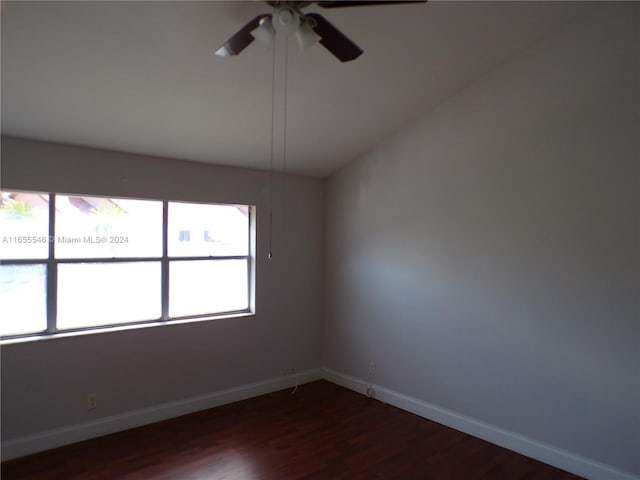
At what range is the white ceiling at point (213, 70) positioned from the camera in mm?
2268

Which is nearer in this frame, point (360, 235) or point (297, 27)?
point (297, 27)

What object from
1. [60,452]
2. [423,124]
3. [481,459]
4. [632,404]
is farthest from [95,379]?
[632,404]

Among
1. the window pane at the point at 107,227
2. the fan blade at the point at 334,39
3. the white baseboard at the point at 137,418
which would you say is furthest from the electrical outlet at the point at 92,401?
the fan blade at the point at 334,39

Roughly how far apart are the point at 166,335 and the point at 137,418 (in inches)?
29.1

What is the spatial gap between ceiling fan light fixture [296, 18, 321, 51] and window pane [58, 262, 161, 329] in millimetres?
2601

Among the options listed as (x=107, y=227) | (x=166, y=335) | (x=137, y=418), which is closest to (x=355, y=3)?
(x=107, y=227)

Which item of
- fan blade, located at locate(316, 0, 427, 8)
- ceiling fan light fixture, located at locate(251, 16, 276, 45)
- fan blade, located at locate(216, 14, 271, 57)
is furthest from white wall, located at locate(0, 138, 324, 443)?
fan blade, located at locate(316, 0, 427, 8)

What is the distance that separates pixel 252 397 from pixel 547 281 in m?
3.06

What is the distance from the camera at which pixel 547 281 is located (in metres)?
3.01

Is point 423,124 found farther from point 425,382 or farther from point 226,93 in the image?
point 425,382

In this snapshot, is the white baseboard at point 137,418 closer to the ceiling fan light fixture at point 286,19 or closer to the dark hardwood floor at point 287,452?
the dark hardwood floor at point 287,452

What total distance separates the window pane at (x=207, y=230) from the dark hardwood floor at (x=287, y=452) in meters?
1.60

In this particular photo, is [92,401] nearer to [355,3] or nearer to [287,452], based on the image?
[287,452]

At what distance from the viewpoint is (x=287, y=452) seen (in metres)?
3.11
